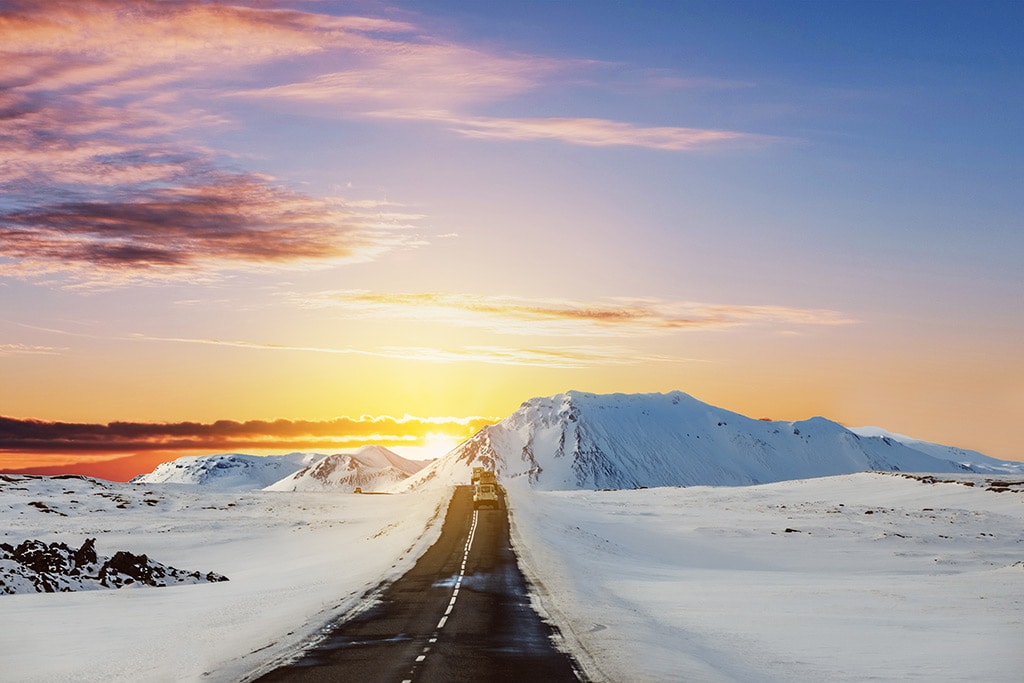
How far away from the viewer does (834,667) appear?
939 inches

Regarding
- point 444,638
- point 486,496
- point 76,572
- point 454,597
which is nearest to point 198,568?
point 76,572

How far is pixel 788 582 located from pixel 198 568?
35.6 m

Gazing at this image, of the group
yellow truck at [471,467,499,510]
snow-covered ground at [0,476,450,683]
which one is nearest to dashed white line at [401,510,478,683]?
snow-covered ground at [0,476,450,683]

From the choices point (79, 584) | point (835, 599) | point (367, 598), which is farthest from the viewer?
point (79, 584)

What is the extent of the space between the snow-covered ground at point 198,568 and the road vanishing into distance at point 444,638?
159 centimetres

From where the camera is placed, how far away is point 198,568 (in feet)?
194

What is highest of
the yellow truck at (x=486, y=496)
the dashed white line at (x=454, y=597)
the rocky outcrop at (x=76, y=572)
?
the yellow truck at (x=486, y=496)

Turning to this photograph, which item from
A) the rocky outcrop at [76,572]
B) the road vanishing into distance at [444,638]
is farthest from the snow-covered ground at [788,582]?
the rocky outcrop at [76,572]

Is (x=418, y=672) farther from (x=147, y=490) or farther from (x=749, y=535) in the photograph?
(x=147, y=490)

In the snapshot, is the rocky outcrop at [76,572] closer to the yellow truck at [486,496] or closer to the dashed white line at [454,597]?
the dashed white line at [454,597]

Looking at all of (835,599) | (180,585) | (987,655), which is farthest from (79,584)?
(987,655)

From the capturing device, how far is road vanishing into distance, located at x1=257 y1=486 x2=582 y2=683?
2119 cm

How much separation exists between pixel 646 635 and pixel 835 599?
13965 mm

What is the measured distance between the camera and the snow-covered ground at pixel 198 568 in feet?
80.2
